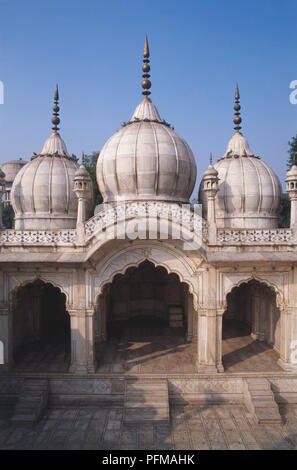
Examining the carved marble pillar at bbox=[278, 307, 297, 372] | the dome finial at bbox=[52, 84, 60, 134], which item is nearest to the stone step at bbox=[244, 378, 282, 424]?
the carved marble pillar at bbox=[278, 307, 297, 372]

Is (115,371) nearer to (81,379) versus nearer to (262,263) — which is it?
(81,379)

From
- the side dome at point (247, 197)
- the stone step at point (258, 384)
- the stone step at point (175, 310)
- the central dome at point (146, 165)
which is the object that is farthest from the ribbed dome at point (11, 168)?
the stone step at point (258, 384)

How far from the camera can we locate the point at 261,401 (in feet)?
34.2

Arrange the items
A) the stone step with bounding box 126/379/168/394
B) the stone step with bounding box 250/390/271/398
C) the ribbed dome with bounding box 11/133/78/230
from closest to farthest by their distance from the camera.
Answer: the stone step with bounding box 250/390/271/398
the stone step with bounding box 126/379/168/394
the ribbed dome with bounding box 11/133/78/230

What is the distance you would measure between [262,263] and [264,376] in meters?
4.21

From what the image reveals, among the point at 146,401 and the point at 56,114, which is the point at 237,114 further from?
the point at 146,401

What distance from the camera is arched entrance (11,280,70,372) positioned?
12.2m

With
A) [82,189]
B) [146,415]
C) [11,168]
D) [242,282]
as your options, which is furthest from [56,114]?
[11,168]

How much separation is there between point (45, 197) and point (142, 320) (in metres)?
9.08

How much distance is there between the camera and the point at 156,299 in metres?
18.7

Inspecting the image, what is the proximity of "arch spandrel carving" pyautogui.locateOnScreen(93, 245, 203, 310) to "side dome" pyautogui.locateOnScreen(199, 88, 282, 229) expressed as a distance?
159 inches

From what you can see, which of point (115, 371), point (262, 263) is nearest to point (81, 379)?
point (115, 371)

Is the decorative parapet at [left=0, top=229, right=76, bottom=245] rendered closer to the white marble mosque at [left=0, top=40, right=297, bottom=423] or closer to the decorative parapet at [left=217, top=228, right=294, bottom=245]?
the white marble mosque at [left=0, top=40, right=297, bottom=423]

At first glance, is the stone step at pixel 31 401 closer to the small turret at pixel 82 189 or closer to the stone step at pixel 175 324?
the small turret at pixel 82 189
